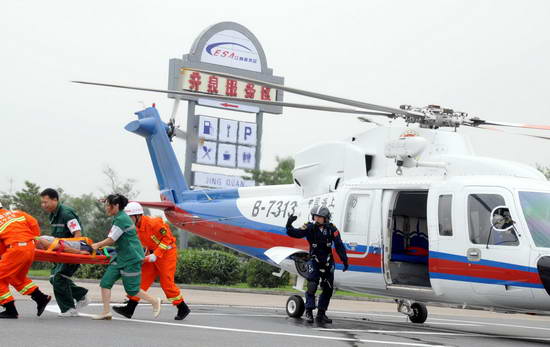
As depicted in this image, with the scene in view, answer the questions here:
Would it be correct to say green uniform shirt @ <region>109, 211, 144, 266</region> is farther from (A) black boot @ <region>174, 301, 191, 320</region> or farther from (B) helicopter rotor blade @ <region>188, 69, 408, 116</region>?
(B) helicopter rotor blade @ <region>188, 69, 408, 116</region>

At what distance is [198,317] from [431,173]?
4316mm

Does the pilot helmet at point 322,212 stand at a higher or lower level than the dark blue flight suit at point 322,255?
higher

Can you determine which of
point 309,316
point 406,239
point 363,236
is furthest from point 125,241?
point 406,239

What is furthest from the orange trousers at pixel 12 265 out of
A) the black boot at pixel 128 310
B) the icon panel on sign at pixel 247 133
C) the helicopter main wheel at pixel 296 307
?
the icon panel on sign at pixel 247 133

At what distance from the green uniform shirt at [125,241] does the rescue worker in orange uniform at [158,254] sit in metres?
0.53

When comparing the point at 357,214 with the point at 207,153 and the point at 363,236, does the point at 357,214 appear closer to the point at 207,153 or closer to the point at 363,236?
the point at 363,236

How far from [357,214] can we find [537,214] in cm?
327

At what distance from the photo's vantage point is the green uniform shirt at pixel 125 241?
Answer: 11945 millimetres

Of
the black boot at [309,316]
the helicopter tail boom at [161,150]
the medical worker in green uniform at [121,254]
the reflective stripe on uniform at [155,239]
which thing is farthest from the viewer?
the helicopter tail boom at [161,150]

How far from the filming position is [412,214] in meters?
14.5

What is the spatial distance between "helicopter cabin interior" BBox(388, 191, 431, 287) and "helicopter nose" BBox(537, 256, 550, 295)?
2.85 metres

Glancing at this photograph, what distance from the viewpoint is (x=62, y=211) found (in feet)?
40.7

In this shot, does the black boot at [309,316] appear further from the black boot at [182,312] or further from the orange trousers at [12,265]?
the orange trousers at [12,265]

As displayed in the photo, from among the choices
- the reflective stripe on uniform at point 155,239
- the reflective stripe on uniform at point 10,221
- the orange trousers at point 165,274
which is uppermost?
the reflective stripe on uniform at point 10,221
